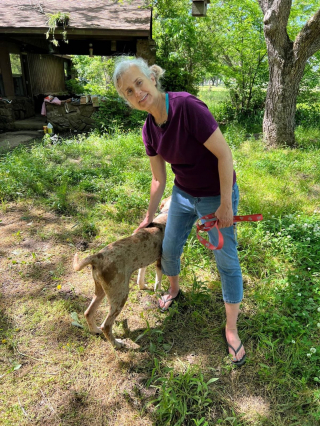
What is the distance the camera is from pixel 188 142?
190 cm

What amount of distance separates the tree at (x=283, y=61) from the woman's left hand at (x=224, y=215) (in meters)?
5.94

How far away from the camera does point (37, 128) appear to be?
35.8 feet

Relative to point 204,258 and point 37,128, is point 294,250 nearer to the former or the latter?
point 204,258

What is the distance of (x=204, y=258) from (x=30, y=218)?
2.63 meters

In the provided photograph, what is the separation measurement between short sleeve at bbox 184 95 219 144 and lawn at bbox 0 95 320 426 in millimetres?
1607

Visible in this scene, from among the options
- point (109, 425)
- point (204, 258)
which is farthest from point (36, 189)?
point (109, 425)

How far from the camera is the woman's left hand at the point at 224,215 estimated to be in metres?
1.93

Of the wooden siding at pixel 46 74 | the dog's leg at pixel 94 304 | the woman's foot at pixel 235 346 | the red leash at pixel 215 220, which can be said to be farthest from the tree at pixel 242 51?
the dog's leg at pixel 94 304

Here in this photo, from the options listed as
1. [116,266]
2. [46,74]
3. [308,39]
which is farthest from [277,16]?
[46,74]

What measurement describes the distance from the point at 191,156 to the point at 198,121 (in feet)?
0.86

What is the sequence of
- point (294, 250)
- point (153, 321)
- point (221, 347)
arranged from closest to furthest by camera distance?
point (221, 347), point (153, 321), point (294, 250)

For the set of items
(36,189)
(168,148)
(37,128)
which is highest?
(168,148)

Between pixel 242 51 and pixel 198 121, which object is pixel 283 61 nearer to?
pixel 242 51

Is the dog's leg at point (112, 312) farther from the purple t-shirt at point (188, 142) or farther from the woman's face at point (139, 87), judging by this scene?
the woman's face at point (139, 87)
